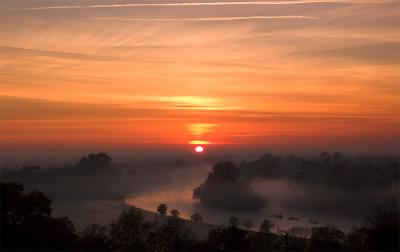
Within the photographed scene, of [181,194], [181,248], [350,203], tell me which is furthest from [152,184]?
[181,248]

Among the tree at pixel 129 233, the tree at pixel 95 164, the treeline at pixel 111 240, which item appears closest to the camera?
the treeline at pixel 111 240

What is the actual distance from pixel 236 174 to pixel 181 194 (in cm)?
1070

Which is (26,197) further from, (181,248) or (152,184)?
(152,184)

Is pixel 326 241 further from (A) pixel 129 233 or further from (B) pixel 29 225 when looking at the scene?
(B) pixel 29 225

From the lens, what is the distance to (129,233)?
30.2 metres

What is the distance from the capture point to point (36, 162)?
8325 cm

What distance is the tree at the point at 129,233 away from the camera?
25.3 meters

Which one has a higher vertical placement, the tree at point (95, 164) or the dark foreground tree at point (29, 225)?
the tree at point (95, 164)

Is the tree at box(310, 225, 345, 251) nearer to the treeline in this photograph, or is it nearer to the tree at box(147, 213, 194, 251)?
the treeline

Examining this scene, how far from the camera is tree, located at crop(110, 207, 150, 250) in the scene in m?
25.3

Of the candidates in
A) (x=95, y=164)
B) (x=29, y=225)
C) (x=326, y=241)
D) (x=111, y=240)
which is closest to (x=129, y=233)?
(x=111, y=240)

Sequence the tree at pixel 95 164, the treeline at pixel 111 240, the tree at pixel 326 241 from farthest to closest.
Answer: the tree at pixel 95 164
the tree at pixel 326 241
the treeline at pixel 111 240

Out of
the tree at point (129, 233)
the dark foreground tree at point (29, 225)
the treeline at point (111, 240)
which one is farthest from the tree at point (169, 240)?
the dark foreground tree at point (29, 225)

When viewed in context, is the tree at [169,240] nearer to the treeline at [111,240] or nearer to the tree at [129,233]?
the treeline at [111,240]
